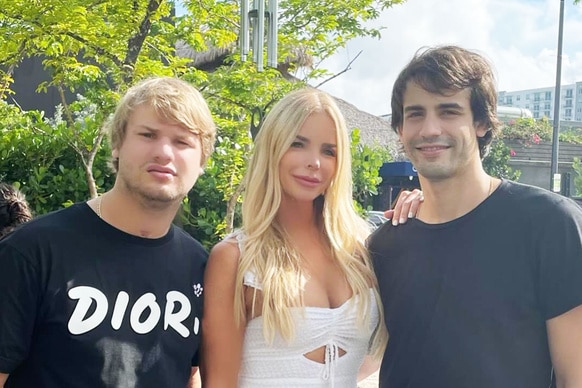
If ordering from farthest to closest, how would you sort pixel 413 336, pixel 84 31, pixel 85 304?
pixel 84 31
pixel 413 336
pixel 85 304

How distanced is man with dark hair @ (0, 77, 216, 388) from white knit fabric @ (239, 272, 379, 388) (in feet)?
0.73

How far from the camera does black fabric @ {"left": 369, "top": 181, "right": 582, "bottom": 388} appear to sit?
2035 millimetres

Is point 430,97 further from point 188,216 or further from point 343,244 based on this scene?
point 188,216

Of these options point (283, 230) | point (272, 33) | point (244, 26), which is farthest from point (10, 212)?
point (272, 33)

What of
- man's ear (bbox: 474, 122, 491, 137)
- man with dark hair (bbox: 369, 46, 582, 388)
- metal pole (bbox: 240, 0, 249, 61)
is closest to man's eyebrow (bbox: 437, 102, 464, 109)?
man with dark hair (bbox: 369, 46, 582, 388)

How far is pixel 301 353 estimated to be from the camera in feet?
7.70

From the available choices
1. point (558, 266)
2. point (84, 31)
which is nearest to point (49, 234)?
point (558, 266)

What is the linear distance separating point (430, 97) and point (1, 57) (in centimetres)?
431

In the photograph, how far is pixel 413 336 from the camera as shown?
2.23m

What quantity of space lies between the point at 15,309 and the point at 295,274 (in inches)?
41.6

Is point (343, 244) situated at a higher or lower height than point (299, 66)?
lower

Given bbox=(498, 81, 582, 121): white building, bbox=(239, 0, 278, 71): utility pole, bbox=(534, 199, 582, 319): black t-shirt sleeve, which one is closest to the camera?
bbox=(534, 199, 582, 319): black t-shirt sleeve

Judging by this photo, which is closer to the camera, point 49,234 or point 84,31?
point 49,234

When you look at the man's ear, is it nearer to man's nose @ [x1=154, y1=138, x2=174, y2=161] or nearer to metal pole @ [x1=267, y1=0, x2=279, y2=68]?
man's nose @ [x1=154, y1=138, x2=174, y2=161]
